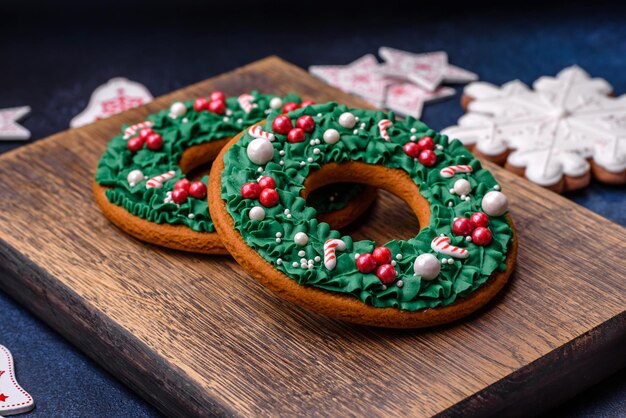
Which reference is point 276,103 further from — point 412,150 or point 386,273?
point 386,273

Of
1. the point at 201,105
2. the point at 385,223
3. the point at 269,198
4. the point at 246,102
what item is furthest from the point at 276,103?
the point at 269,198

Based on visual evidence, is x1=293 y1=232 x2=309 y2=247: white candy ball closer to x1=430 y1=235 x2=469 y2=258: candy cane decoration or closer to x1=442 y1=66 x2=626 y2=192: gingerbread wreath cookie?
x1=430 y1=235 x2=469 y2=258: candy cane decoration

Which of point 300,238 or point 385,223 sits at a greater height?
point 300,238

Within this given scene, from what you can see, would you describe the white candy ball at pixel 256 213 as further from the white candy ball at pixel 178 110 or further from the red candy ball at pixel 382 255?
the white candy ball at pixel 178 110

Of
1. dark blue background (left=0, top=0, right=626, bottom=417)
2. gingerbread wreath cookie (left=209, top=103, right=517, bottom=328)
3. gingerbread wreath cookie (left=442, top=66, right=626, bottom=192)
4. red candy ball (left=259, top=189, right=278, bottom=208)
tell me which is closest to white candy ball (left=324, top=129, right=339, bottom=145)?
gingerbread wreath cookie (left=209, top=103, right=517, bottom=328)

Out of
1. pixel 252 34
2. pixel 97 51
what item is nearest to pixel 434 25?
pixel 252 34
